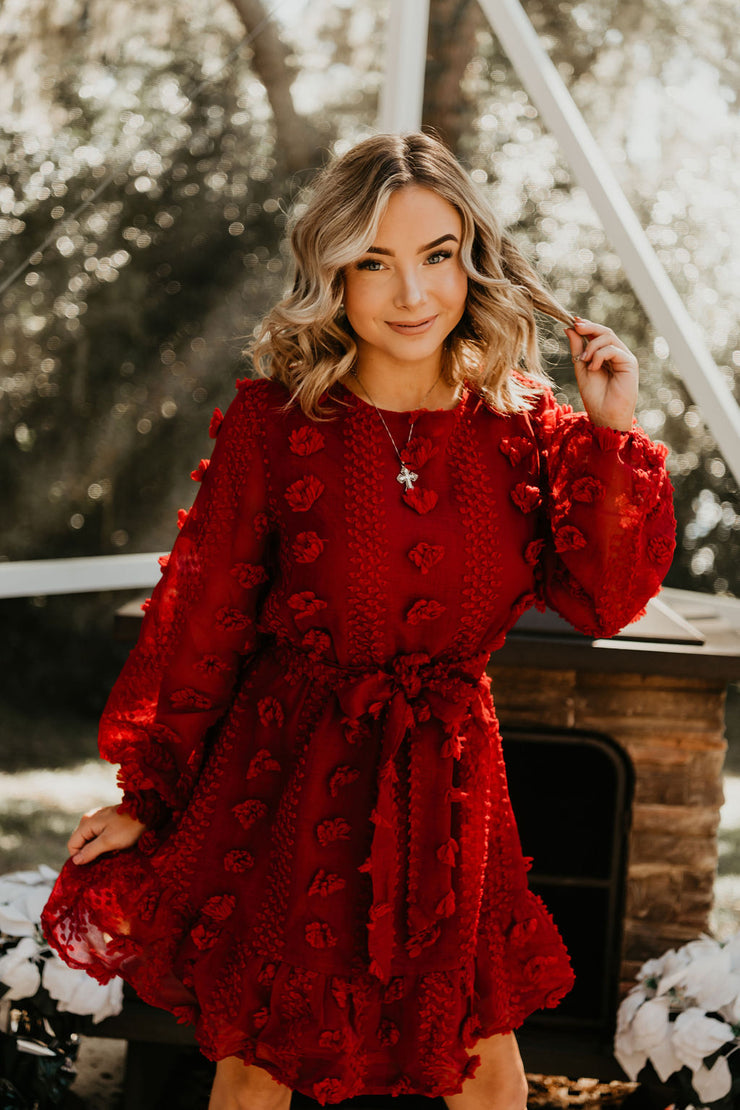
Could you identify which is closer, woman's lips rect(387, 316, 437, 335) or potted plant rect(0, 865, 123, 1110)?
woman's lips rect(387, 316, 437, 335)

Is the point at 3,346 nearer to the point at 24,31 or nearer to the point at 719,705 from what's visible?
the point at 24,31

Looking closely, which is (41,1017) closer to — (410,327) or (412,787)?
(412,787)

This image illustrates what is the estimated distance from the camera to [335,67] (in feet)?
10.4

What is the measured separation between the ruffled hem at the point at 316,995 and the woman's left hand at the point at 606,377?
85 centimetres

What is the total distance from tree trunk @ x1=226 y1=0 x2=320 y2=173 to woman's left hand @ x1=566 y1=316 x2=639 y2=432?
1682mm

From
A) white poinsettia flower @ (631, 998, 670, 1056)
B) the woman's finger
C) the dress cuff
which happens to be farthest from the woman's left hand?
white poinsettia flower @ (631, 998, 670, 1056)

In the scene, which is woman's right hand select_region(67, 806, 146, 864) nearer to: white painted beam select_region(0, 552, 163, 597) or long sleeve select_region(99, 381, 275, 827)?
long sleeve select_region(99, 381, 275, 827)

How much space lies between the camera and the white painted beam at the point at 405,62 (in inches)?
121

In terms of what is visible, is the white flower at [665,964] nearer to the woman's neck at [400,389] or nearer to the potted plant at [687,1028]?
the potted plant at [687,1028]

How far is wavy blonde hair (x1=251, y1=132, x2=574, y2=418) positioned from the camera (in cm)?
179

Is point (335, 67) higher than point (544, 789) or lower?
higher

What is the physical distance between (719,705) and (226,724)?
3.87 ft

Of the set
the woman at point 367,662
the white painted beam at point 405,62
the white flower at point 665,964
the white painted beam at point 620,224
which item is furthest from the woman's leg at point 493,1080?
the white painted beam at point 405,62

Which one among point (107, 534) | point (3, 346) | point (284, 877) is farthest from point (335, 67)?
point (284, 877)
